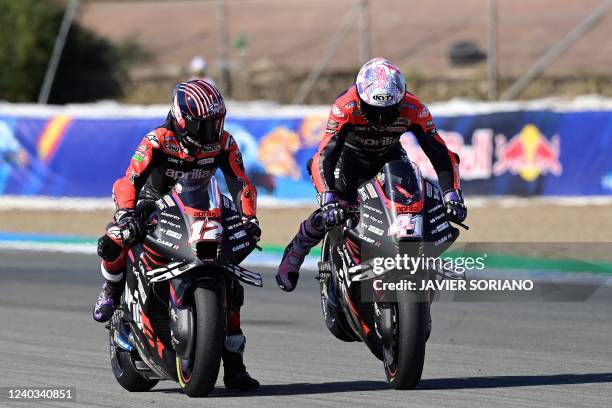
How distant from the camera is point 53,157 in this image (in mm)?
19844

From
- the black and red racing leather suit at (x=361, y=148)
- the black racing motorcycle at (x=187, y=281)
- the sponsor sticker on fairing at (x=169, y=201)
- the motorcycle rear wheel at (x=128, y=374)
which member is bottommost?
the motorcycle rear wheel at (x=128, y=374)

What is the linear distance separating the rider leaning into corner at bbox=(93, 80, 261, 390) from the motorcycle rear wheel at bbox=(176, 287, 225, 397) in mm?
498

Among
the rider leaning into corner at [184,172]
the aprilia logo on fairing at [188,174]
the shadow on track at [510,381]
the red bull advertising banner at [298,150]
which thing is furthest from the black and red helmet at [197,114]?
the red bull advertising banner at [298,150]

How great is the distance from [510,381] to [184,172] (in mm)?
2221

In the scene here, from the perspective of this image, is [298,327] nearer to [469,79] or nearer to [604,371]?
[604,371]

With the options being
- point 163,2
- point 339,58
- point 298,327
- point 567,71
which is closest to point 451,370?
point 298,327

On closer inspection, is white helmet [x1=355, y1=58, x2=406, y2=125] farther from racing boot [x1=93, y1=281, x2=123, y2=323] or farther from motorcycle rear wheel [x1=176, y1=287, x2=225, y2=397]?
racing boot [x1=93, y1=281, x2=123, y2=323]

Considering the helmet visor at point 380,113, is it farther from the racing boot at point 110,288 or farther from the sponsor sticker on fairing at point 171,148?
the racing boot at point 110,288

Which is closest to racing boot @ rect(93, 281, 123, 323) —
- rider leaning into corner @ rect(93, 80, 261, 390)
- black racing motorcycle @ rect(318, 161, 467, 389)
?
rider leaning into corner @ rect(93, 80, 261, 390)

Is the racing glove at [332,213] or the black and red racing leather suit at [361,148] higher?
the black and red racing leather suit at [361,148]

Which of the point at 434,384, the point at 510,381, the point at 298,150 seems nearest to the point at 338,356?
the point at 434,384

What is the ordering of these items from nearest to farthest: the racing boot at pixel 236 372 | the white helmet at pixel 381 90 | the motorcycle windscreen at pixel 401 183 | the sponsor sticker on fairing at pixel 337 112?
the motorcycle windscreen at pixel 401 183, the racing boot at pixel 236 372, the white helmet at pixel 381 90, the sponsor sticker on fairing at pixel 337 112

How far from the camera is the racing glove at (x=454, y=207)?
289 inches

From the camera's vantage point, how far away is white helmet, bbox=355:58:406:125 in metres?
7.66
